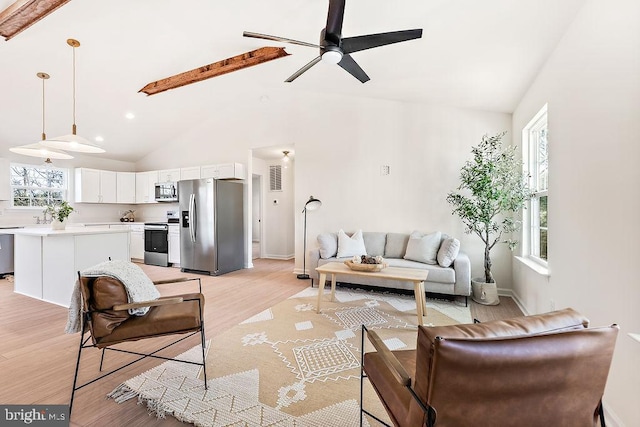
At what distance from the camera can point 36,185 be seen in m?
5.78

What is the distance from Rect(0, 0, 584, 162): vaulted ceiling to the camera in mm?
2361

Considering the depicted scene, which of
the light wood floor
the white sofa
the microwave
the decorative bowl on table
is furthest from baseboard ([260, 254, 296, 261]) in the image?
the decorative bowl on table

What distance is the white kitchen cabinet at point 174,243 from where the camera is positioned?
5.79 metres

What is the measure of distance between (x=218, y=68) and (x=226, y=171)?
2015mm

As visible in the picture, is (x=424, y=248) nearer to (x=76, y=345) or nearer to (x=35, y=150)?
(x=76, y=345)

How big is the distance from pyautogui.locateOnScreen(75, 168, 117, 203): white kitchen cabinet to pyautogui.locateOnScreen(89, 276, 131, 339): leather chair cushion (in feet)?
19.1

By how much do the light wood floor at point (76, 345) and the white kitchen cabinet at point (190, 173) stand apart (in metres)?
2.45

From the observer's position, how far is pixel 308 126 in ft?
17.0

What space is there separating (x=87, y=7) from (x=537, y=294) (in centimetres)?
543

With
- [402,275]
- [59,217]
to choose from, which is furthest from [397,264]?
[59,217]

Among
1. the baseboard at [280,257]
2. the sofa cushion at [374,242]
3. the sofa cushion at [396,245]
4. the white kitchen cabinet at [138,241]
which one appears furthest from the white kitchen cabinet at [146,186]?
the sofa cushion at [396,245]

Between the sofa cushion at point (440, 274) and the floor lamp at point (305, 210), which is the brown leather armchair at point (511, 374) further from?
the floor lamp at point (305, 210)

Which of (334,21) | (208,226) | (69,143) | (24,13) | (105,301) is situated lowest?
(105,301)

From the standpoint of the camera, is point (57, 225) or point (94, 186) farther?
point (94, 186)
